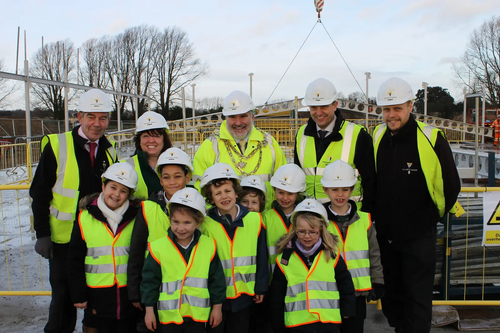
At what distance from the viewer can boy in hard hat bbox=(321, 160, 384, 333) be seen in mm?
3188

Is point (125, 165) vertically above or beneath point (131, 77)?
beneath

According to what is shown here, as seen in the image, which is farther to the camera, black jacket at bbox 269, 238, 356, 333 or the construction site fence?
the construction site fence

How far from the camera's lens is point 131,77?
2000 inches

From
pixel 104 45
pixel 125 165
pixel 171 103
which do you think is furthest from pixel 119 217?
pixel 104 45

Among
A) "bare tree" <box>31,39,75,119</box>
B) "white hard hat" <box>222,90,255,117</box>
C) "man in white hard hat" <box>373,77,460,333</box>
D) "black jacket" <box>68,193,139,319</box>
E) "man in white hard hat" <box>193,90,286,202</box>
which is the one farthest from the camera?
"bare tree" <box>31,39,75,119</box>

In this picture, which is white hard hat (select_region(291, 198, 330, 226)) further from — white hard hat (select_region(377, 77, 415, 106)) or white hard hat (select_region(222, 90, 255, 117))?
white hard hat (select_region(222, 90, 255, 117))

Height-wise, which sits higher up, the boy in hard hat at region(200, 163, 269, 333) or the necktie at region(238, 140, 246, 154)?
the necktie at region(238, 140, 246, 154)

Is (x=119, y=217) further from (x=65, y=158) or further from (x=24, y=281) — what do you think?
(x=24, y=281)

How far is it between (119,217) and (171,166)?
59cm

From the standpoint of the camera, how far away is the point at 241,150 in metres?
4.02

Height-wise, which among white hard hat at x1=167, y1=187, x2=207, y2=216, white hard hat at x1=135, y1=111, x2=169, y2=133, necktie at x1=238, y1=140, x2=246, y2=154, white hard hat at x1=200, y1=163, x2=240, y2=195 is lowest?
white hard hat at x1=167, y1=187, x2=207, y2=216

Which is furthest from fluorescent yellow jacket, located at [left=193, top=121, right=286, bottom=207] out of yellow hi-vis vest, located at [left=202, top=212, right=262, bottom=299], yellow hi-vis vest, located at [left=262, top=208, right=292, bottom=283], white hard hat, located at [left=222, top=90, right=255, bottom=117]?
yellow hi-vis vest, located at [left=202, top=212, right=262, bottom=299]

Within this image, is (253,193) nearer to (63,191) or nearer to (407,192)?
(407,192)

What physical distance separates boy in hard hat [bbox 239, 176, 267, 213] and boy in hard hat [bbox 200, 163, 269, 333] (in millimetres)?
343
